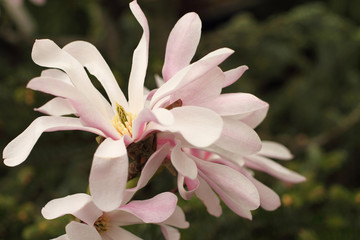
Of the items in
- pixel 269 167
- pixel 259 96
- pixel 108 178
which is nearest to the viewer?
pixel 108 178

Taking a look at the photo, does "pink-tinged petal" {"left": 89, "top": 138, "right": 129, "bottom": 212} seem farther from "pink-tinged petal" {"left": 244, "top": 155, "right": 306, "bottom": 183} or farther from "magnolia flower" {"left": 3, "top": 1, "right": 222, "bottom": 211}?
"pink-tinged petal" {"left": 244, "top": 155, "right": 306, "bottom": 183}

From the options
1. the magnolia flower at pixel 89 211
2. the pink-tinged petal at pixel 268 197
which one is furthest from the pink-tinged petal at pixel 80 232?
the pink-tinged petal at pixel 268 197

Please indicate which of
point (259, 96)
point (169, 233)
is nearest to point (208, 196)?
point (169, 233)

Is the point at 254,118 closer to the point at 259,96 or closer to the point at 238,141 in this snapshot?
the point at 238,141

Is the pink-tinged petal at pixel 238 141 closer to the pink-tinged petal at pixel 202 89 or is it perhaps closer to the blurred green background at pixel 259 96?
the pink-tinged petal at pixel 202 89

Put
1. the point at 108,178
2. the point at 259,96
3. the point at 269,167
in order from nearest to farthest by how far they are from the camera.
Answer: the point at 108,178 → the point at 269,167 → the point at 259,96

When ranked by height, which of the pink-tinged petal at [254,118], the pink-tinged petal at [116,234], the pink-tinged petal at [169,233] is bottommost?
the pink-tinged petal at [169,233]

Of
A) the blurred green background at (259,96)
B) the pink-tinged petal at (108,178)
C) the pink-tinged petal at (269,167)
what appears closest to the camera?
the pink-tinged petal at (108,178)
